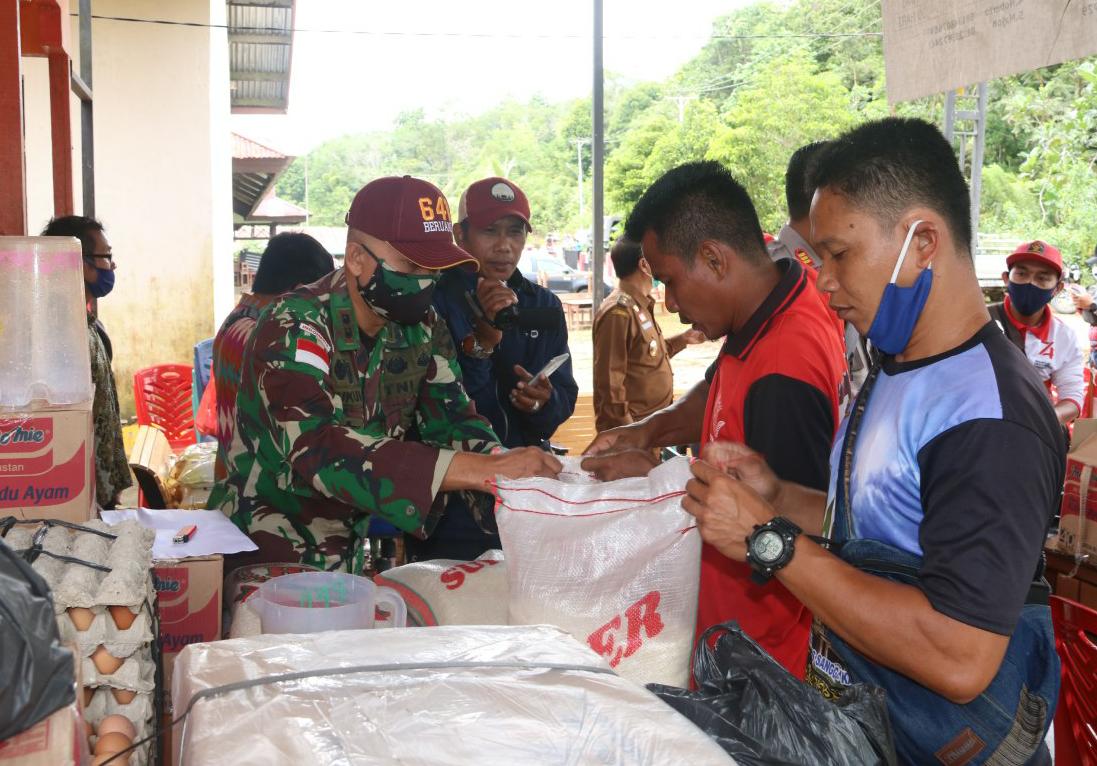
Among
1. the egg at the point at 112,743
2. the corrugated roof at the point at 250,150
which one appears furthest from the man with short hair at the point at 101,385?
the corrugated roof at the point at 250,150

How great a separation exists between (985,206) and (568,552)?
31.3m

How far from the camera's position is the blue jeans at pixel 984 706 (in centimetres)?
161

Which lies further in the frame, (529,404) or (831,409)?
(529,404)

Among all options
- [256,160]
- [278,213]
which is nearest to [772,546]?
[256,160]

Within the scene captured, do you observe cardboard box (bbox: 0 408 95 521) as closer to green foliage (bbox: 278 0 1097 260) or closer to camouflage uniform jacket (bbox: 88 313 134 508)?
camouflage uniform jacket (bbox: 88 313 134 508)

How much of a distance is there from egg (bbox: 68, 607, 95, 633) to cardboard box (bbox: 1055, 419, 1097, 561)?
2.85m

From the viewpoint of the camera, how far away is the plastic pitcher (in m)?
1.61

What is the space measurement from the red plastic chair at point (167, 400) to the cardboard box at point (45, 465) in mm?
6294

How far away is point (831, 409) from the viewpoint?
2.28 meters

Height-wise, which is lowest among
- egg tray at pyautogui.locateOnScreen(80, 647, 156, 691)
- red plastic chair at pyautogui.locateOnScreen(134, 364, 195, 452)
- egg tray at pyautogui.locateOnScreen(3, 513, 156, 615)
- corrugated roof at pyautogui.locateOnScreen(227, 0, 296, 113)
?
red plastic chair at pyautogui.locateOnScreen(134, 364, 195, 452)

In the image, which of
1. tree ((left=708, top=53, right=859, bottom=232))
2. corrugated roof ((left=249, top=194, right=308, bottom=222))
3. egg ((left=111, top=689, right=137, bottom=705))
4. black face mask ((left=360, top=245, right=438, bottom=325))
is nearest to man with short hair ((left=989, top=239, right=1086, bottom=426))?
black face mask ((left=360, top=245, right=438, bottom=325))

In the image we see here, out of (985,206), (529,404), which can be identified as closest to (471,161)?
(985,206)

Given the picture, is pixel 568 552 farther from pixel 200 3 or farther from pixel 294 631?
pixel 200 3

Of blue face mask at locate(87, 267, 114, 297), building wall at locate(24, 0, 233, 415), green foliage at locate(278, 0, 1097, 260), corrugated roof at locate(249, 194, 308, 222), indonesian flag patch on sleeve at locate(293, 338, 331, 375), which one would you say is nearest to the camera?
indonesian flag patch on sleeve at locate(293, 338, 331, 375)
